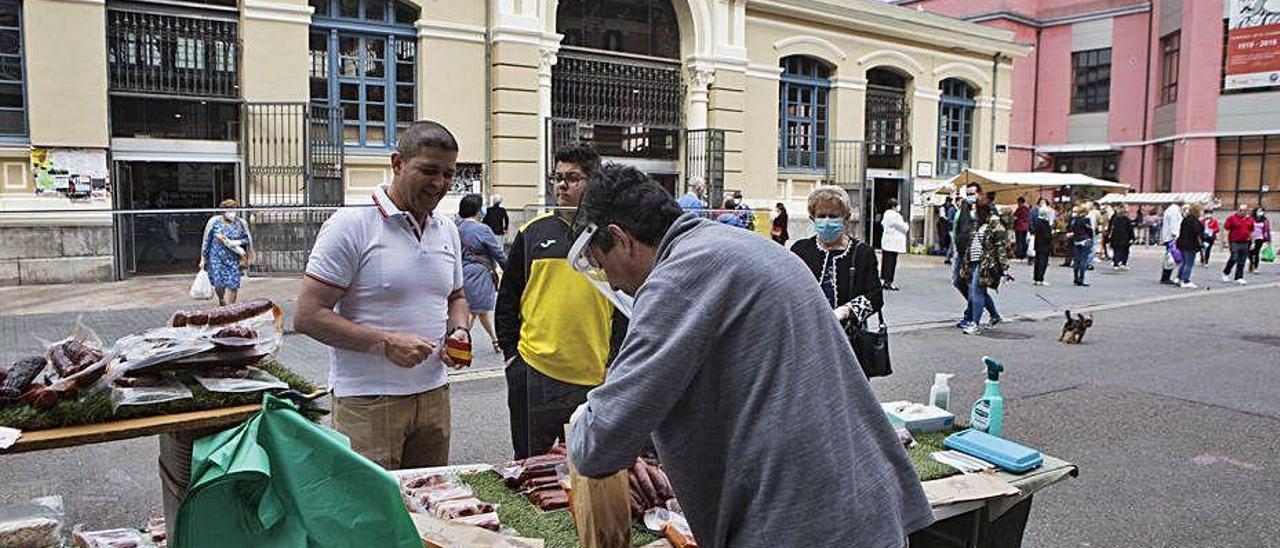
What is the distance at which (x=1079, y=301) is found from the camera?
1567 cm

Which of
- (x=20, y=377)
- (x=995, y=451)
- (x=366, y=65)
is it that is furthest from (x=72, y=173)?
(x=995, y=451)

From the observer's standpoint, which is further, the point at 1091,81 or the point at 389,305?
the point at 1091,81

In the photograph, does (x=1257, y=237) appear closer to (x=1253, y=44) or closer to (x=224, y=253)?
(x=1253, y=44)

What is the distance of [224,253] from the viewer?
35.6 ft

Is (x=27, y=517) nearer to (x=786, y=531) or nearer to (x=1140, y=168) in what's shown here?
(x=786, y=531)

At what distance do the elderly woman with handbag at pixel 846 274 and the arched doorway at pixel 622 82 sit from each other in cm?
1290

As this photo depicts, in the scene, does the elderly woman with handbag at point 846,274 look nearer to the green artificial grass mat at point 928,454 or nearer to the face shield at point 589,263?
the green artificial grass mat at point 928,454

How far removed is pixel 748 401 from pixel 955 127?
27319 millimetres

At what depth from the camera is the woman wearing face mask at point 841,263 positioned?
5524 mm

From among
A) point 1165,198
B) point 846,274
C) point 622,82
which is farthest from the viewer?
point 1165,198

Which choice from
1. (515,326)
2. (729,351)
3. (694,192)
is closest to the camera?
(729,351)

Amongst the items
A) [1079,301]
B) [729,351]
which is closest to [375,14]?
[1079,301]

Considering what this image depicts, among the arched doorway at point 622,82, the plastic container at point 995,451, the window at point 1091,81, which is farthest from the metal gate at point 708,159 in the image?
the window at point 1091,81

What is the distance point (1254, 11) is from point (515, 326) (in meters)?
41.1
